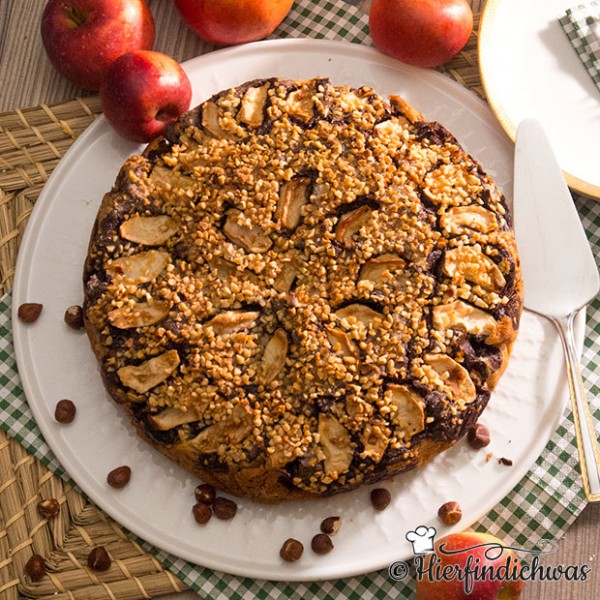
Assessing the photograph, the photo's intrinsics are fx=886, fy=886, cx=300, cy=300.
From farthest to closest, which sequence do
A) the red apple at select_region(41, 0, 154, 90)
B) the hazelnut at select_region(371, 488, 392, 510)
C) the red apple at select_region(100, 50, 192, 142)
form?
the red apple at select_region(41, 0, 154, 90), the red apple at select_region(100, 50, 192, 142), the hazelnut at select_region(371, 488, 392, 510)

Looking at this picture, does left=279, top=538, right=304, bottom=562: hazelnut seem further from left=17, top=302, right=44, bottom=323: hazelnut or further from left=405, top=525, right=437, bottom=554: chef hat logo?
left=17, top=302, right=44, bottom=323: hazelnut

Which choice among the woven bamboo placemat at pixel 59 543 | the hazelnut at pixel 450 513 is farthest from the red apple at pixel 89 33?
the hazelnut at pixel 450 513

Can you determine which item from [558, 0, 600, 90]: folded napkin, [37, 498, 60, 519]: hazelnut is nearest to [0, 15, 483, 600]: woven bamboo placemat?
[37, 498, 60, 519]: hazelnut

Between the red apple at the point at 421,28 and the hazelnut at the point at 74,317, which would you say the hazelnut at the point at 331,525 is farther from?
A: the red apple at the point at 421,28

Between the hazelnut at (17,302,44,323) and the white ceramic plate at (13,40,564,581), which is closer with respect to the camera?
the white ceramic plate at (13,40,564,581)

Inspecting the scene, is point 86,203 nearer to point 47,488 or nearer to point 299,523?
point 47,488

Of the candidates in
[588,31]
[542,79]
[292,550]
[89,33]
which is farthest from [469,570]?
[89,33]

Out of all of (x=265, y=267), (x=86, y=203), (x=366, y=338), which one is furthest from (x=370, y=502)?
(x=86, y=203)
